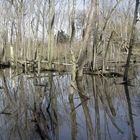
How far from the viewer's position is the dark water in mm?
8062

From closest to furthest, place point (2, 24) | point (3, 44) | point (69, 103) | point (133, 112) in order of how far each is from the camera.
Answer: point (133, 112), point (69, 103), point (3, 44), point (2, 24)

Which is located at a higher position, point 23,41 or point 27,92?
point 23,41

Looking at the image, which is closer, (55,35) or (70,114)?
(70,114)

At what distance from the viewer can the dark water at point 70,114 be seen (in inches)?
317

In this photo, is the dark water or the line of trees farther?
the line of trees

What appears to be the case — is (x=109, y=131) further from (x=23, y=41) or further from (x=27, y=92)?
(x=23, y=41)

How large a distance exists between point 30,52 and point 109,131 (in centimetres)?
2370

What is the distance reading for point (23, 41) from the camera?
3177 cm

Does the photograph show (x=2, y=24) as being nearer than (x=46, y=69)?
No

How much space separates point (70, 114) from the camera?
10.4 m

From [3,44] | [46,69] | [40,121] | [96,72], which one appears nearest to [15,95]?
[40,121]

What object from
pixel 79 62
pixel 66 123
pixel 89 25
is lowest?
pixel 66 123

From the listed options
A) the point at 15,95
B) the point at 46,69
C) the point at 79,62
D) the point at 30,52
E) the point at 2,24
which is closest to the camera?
the point at 15,95

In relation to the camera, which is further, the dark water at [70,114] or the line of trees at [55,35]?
the line of trees at [55,35]
